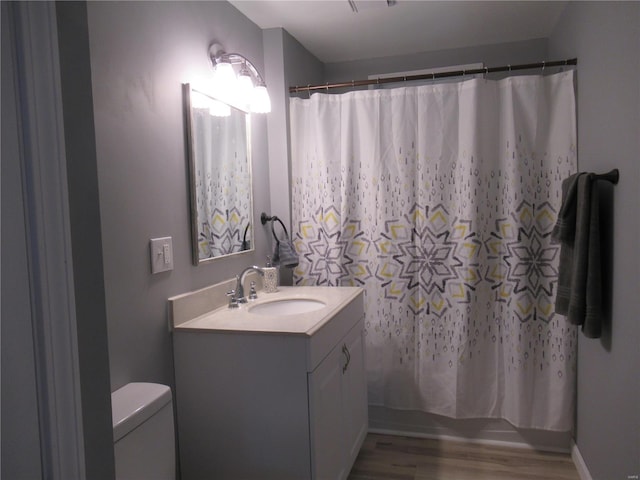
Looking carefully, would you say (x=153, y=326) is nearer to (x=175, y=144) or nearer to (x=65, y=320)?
(x=175, y=144)

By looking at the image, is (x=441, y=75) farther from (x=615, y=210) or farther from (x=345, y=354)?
(x=345, y=354)

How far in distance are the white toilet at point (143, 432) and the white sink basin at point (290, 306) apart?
2.65 feet

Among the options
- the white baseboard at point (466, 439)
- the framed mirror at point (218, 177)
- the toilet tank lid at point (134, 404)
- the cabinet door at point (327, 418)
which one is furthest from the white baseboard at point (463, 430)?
the toilet tank lid at point (134, 404)

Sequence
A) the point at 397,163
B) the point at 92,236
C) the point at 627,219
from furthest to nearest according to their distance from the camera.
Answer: the point at 397,163
the point at 627,219
the point at 92,236

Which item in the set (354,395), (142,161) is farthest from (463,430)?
(142,161)

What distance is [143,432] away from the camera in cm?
128

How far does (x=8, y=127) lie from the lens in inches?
22.3

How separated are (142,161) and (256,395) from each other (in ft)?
3.03

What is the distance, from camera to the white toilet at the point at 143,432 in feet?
3.96

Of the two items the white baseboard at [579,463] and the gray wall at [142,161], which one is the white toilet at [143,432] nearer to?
the gray wall at [142,161]

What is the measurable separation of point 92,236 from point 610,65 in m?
1.87

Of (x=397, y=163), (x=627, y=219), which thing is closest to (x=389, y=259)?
(x=397, y=163)

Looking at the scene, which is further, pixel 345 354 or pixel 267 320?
pixel 345 354

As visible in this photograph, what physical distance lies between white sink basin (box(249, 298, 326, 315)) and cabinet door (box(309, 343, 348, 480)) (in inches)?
12.3
